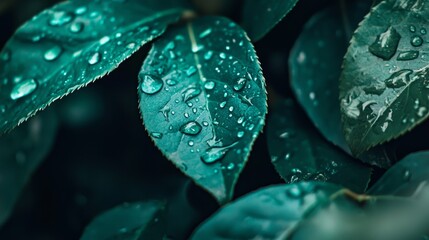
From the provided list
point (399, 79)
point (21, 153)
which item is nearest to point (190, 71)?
point (399, 79)

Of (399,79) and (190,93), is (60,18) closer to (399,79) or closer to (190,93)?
(190,93)

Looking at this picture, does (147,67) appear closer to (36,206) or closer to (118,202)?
(118,202)

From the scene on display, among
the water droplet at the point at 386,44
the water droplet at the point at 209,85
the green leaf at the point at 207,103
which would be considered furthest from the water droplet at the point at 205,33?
the water droplet at the point at 386,44

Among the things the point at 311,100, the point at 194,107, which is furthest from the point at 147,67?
the point at 311,100

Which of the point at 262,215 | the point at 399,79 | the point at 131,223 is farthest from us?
the point at 131,223

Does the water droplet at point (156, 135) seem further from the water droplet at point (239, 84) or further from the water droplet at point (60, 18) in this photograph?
the water droplet at point (60, 18)

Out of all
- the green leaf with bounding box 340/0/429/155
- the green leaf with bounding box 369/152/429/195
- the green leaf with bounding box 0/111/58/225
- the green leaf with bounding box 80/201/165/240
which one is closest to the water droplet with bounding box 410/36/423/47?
the green leaf with bounding box 340/0/429/155

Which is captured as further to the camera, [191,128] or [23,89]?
[23,89]

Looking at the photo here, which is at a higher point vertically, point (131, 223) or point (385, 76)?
point (385, 76)

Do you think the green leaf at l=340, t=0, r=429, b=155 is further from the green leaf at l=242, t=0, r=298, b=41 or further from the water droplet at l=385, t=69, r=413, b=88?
the green leaf at l=242, t=0, r=298, b=41
